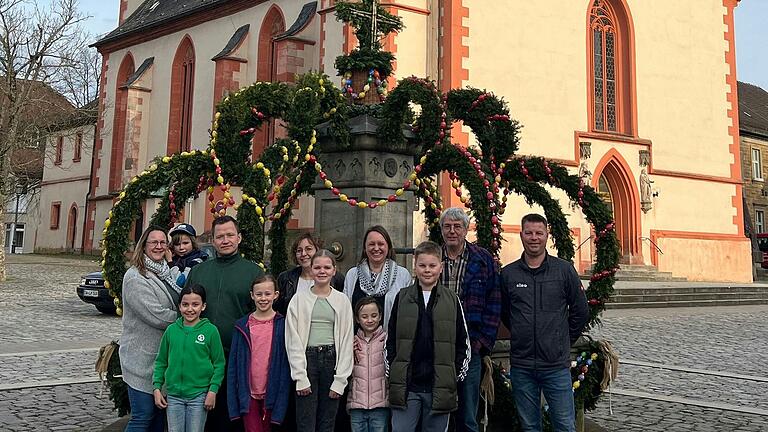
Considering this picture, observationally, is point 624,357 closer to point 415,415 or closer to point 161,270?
point 415,415

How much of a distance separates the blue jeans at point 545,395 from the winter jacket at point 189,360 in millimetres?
1814

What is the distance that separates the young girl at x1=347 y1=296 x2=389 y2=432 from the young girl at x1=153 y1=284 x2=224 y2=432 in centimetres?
81

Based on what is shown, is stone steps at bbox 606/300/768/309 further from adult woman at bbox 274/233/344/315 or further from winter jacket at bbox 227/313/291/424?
winter jacket at bbox 227/313/291/424

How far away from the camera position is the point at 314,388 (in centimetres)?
439

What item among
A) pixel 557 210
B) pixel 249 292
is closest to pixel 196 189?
pixel 249 292

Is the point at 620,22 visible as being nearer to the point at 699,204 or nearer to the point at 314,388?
the point at 699,204

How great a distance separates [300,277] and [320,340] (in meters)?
0.58

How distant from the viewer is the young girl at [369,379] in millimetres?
4414

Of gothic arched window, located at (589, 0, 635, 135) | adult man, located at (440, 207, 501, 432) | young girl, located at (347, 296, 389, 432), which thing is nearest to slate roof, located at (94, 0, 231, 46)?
gothic arched window, located at (589, 0, 635, 135)

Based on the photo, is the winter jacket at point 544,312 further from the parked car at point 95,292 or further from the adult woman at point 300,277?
the parked car at point 95,292

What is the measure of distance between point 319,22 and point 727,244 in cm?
1571

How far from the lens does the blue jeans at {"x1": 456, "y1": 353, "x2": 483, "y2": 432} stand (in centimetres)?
457

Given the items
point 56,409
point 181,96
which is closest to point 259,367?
point 56,409

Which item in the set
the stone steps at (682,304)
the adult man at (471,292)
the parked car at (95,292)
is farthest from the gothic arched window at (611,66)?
the adult man at (471,292)
